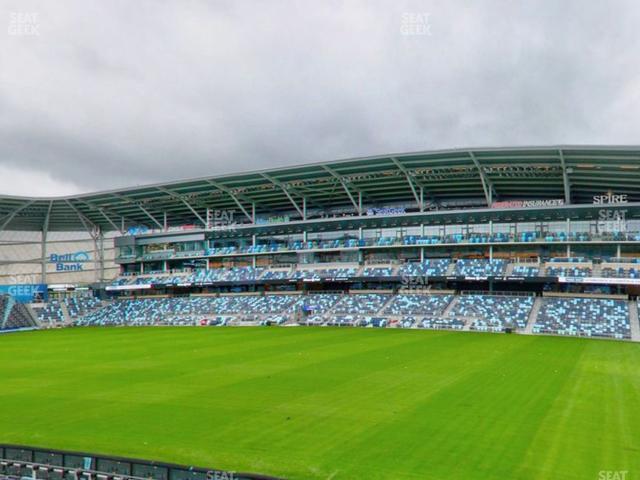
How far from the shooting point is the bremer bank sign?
84800 millimetres

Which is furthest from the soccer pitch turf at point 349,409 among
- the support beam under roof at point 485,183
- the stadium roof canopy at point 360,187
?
the support beam under roof at point 485,183

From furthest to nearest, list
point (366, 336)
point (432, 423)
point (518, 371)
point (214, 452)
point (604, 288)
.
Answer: point (604, 288), point (366, 336), point (518, 371), point (432, 423), point (214, 452)

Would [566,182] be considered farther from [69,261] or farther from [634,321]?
[69,261]

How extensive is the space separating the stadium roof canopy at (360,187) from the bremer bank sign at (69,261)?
4.44 metres

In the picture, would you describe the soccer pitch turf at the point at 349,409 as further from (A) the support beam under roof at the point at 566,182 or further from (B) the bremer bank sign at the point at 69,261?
(B) the bremer bank sign at the point at 69,261

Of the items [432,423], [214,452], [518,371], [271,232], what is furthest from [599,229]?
[214,452]

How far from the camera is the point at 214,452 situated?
16.3m

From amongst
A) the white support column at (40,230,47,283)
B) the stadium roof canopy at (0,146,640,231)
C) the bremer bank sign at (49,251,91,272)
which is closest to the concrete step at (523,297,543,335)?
the stadium roof canopy at (0,146,640,231)

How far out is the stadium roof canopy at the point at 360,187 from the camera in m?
54.5

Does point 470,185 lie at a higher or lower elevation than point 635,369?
higher

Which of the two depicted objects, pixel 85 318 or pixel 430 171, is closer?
pixel 430 171

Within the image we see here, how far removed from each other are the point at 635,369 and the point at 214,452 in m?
25.0

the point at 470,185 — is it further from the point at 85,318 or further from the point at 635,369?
the point at 85,318

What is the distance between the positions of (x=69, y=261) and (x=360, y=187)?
49.0 meters
